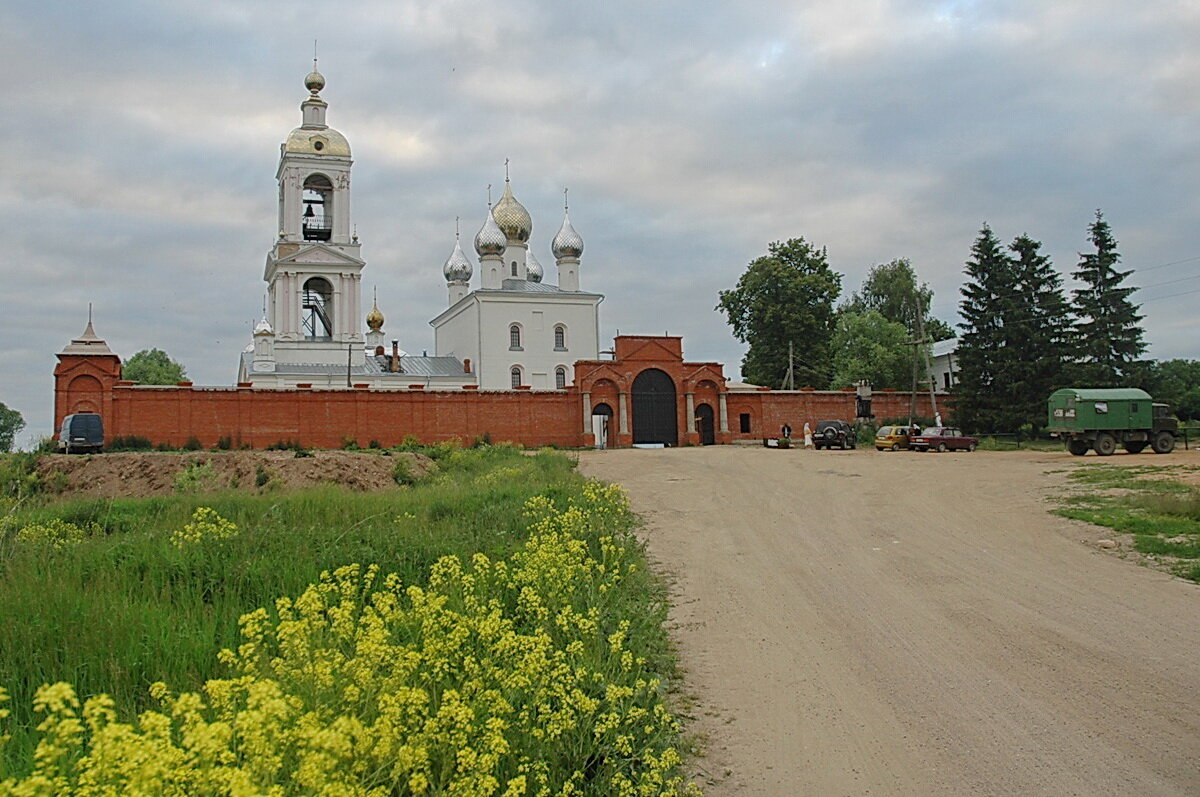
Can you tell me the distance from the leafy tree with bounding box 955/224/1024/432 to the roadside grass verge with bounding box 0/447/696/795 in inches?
1301

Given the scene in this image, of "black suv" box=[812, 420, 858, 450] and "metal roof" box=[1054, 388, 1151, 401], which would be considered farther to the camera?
"black suv" box=[812, 420, 858, 450]

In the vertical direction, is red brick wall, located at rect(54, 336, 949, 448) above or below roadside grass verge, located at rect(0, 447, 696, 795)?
above

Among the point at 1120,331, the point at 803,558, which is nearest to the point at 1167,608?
the point at 803,558

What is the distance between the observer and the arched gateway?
129 feet

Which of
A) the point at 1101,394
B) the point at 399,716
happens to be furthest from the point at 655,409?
the point at 399,716

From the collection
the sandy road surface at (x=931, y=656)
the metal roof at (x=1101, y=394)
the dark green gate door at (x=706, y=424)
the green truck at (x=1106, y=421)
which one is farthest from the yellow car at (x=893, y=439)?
the sandy road surface at (x=931, y=656)

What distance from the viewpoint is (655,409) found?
3956 centimetres

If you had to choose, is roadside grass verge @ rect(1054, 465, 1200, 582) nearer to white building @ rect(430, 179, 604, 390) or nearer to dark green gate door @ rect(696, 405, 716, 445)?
dark green gate door @ rect(696, 405, 716, 445)

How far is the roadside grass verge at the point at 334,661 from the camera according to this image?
317 centimetres

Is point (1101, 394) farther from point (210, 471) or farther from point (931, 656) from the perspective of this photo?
point (210, 471)

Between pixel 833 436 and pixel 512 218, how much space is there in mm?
26385

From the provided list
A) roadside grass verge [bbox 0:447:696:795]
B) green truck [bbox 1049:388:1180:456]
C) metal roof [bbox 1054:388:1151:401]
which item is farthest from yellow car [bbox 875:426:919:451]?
roadside grass verge [bbox 0:447:696:795]

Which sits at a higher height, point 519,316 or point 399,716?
point 519,316

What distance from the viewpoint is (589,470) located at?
25.2 m
